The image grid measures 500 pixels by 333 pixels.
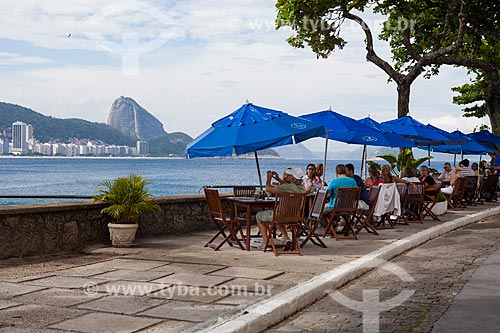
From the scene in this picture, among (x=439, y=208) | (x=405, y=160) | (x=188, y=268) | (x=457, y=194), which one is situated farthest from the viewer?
(x=405, y=160)

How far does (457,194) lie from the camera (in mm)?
22047

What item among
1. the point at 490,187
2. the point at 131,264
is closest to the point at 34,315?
the point at 131,264

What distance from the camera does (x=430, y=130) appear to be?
68.8 feet

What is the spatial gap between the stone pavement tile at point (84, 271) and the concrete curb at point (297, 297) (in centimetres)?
271

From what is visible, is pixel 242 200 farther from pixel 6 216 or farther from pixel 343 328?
pixel 343 328

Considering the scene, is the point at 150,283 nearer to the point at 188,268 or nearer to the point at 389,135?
the point at 188,268

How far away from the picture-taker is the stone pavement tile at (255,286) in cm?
805

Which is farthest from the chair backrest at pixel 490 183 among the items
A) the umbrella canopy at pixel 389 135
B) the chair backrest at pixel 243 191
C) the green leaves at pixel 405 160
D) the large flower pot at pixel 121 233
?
the large flower pot at pixel 121 233

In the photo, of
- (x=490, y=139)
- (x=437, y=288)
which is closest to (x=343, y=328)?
(x=437, y=288)

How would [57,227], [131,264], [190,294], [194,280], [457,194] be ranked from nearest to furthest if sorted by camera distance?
1. [190,294]
2. [194,280]
3. [131,264]
4. [57,227]
5. [457,194]

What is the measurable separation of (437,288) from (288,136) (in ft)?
14.4

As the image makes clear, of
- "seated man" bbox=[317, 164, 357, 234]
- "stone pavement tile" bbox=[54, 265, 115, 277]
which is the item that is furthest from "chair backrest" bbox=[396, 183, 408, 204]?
"stone pavement tile" bbox=[54, 265, 115, 277]

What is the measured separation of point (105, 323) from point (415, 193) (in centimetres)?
1164

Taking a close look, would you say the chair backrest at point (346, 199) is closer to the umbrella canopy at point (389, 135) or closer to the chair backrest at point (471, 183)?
the umbrella canopy at point (389, 135)
